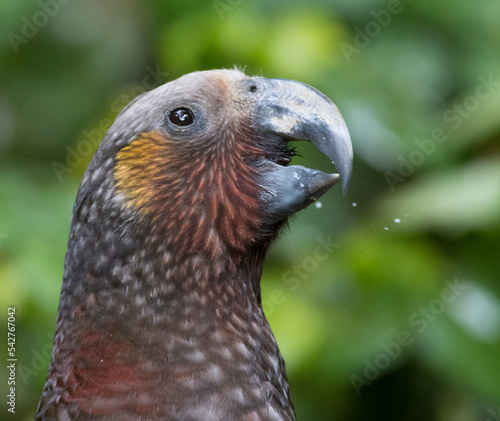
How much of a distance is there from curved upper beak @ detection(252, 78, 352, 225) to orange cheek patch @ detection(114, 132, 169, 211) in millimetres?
252

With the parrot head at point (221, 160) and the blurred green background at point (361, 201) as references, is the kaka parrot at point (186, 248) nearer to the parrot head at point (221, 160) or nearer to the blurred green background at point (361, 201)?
the parrot head at point (221, 160)

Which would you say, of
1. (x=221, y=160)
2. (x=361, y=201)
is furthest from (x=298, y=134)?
(x=361, y=201)

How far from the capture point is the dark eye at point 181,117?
1.80 metres

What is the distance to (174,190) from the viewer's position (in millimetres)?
1755

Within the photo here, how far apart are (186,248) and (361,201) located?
75.4 inches

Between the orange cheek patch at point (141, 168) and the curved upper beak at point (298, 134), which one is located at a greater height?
the curved upper beak at point (298, 134)

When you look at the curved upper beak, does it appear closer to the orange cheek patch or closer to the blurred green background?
the orange cheek patch

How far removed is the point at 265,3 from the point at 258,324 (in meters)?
2.25

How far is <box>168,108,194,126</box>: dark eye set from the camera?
180 cm

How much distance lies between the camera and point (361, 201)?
11.5 ft

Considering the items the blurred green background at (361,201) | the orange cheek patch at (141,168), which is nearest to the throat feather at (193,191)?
the orange cheek patch at (141,168)

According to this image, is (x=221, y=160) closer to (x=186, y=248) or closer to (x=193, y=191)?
(x=193, y=191)

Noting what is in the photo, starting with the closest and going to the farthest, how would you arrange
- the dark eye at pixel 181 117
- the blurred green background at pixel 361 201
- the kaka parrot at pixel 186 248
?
the kaka parrot at pixel 186 248 < the dark eye at pixel 181 117 < the blurred green background at pixel 361 201

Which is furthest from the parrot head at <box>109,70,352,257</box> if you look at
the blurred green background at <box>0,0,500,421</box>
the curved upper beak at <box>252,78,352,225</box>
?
the blurred green background at <box>0,0,500,421</box>
